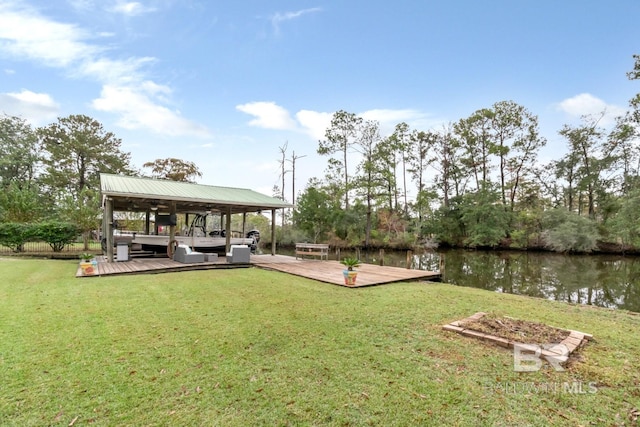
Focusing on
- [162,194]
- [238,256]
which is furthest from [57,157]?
[238,256]

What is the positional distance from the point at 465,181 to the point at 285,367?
93.9 feet

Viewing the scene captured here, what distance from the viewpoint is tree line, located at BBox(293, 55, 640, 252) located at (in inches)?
944

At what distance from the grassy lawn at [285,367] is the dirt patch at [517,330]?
1.02 feet

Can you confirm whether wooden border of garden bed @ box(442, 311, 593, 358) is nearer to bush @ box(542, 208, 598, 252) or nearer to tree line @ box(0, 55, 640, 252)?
tree line @ box(0, 55, 640, 252)

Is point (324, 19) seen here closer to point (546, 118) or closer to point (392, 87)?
point (392, 87)

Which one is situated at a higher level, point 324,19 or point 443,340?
point 324,19

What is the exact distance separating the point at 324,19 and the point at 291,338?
11.9 m

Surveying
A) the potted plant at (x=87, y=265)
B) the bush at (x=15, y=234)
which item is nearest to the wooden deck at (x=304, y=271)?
the potted plant at (x=87, y=265)

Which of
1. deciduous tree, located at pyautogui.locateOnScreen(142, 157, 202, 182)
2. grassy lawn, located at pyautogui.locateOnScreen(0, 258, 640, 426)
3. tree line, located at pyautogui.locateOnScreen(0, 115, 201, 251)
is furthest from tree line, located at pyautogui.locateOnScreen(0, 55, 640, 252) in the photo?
grassy lawn, located at pyautogui.locateOnScreen(0, 258, 640, 426)

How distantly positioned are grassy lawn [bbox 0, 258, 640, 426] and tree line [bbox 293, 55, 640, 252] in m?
20.6

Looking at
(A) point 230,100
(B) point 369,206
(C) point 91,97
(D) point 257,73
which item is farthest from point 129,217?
(B) point 369,206

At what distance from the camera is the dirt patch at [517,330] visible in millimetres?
3588

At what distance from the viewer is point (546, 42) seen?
11914 mm

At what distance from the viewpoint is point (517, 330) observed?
386 centimetres
